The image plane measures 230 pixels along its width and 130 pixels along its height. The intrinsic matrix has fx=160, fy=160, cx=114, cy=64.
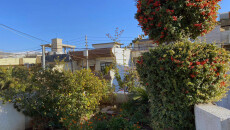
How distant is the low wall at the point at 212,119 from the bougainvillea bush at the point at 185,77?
235mm

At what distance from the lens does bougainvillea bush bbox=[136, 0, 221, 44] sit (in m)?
3.22

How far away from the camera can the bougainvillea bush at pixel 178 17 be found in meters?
3.22

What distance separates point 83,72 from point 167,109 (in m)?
3.44

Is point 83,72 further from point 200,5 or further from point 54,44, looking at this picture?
point 54,44

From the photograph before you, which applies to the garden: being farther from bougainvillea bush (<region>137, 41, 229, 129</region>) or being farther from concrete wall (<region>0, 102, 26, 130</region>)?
concrete wall (<region>0, 102, 26, 130</region>)

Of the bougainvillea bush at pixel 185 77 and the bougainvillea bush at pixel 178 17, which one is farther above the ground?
the bougainvillea bush at pixel 178 17

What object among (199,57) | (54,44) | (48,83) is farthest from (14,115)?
(54,44)

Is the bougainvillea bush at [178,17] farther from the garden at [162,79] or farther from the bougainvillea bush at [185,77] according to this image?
the bougainvillea bush at [185,77]

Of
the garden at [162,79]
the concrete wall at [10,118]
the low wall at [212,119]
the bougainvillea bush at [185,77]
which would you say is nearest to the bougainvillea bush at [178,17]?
the garden at [162,79]

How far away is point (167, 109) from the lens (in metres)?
2.98

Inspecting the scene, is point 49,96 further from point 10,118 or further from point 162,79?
point 162,79

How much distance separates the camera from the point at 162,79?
9.67ft

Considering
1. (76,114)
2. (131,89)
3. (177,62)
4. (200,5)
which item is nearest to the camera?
(177,62)

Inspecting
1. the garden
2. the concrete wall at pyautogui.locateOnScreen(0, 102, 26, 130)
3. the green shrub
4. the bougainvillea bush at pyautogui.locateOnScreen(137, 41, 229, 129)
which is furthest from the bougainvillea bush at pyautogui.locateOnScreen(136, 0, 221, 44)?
the concrete wall at pyautogui.locateOnScreen(0, 102, 26, 130)
